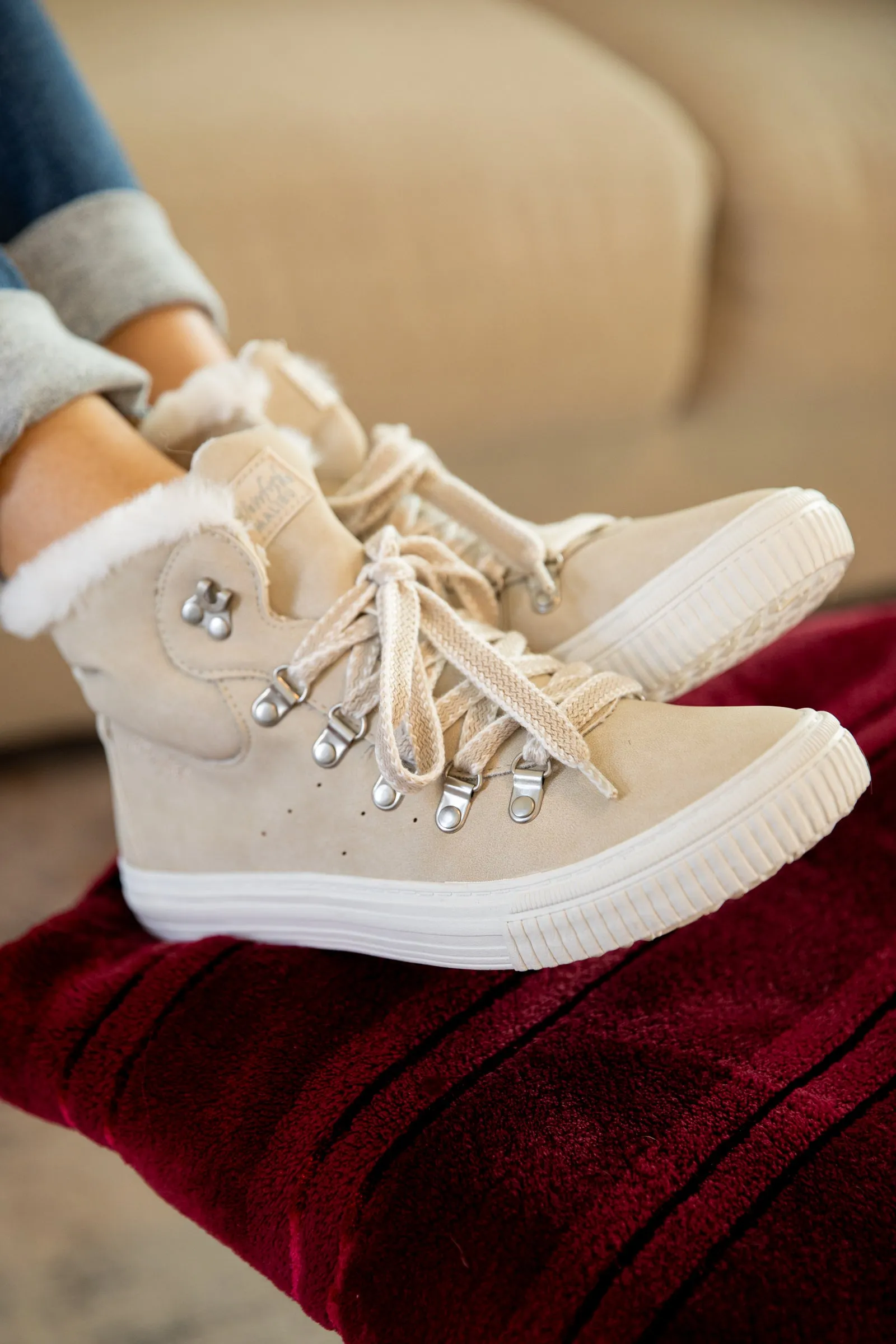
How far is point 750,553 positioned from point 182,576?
0.86ft

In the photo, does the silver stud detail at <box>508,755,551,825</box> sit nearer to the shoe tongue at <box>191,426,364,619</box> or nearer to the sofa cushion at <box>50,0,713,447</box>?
the shoe tongue at <box>191,426,364,619</box>

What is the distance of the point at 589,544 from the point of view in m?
0.58

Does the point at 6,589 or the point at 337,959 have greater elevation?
the point at 6,589

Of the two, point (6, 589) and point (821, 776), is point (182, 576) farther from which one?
point (821, 776)

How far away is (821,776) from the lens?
0.42 meters

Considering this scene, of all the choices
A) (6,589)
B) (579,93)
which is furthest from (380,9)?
(6,589)

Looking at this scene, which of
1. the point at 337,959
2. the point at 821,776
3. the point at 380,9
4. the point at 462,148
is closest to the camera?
the point at 821,776

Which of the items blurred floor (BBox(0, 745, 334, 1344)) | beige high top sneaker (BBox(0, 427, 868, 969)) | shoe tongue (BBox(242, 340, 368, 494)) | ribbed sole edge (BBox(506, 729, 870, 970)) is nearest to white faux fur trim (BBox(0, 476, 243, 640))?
beige high top sneaker (BBox(0, 427, 868, 969))

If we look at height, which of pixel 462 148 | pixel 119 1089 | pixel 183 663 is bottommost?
pixel 119 1089

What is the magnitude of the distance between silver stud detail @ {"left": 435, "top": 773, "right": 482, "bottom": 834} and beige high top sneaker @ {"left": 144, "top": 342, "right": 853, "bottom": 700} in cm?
12

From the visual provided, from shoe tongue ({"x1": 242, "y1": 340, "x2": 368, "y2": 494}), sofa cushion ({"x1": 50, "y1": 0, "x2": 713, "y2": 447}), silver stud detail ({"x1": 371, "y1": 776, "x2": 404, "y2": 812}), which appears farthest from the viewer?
sofa cushion ({"x1": 50, "y1": 0, "x2": 713, "y2": 447})

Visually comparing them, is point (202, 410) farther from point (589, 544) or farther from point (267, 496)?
point (589, 544)

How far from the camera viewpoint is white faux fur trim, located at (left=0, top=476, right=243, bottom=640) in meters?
0.48

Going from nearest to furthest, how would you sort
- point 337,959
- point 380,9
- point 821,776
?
point 821,776, point 337,959, point 380,9
